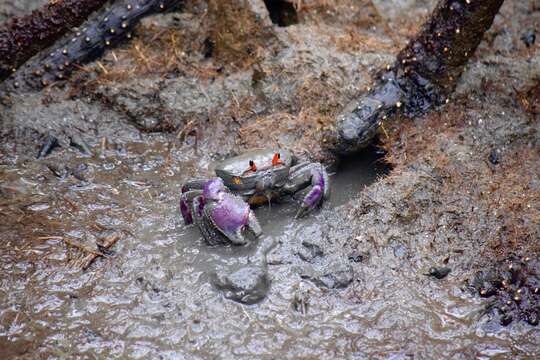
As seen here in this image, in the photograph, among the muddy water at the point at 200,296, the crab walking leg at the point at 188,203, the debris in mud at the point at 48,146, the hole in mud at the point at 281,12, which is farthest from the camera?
the hole in mud at the point at 281,12

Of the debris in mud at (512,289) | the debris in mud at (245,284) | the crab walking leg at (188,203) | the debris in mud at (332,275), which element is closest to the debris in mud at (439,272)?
the debris in mud at (512,289)

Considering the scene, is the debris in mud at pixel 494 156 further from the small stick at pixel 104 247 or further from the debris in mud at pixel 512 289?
the small stick at pixel 104 247

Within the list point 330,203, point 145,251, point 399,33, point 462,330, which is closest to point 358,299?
point 462,330

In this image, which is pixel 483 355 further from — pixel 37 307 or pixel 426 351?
pixel 37 307

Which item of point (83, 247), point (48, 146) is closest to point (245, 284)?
point (83, 247)

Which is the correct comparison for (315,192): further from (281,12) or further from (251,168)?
(281,12)
